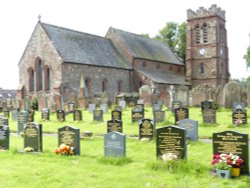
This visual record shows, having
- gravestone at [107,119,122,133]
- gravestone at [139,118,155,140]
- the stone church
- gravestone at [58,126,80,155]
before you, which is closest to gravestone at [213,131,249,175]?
gravestone at [58,126,80,155]

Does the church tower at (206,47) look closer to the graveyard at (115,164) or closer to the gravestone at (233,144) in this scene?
the graveyard at (115,164)

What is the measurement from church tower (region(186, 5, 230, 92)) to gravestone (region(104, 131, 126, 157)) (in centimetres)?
3928

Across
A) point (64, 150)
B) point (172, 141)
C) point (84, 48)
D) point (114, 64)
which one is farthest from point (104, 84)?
point (172, 141)

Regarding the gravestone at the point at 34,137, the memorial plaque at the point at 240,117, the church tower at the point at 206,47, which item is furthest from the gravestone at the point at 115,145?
the church tower at the point at 206,47

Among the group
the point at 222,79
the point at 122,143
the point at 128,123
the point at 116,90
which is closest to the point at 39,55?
the point at 116,90

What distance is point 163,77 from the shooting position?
4591 cm

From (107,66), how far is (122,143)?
29429mm

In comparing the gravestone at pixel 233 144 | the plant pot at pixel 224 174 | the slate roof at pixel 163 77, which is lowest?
the plant pot at pixel 224 174

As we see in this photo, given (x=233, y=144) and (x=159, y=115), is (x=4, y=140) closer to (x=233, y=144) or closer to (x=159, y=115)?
(x=233, y=144)

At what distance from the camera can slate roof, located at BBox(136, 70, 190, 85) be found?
42447mm

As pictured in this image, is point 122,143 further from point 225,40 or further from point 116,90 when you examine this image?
point 225,40

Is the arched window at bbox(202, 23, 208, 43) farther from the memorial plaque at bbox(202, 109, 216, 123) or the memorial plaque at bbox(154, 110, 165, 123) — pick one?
the memorial plaque at bbox(202, 109, 216, 123)

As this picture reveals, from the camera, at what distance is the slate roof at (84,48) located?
3666 centimetres

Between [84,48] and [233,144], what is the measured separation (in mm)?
31802
